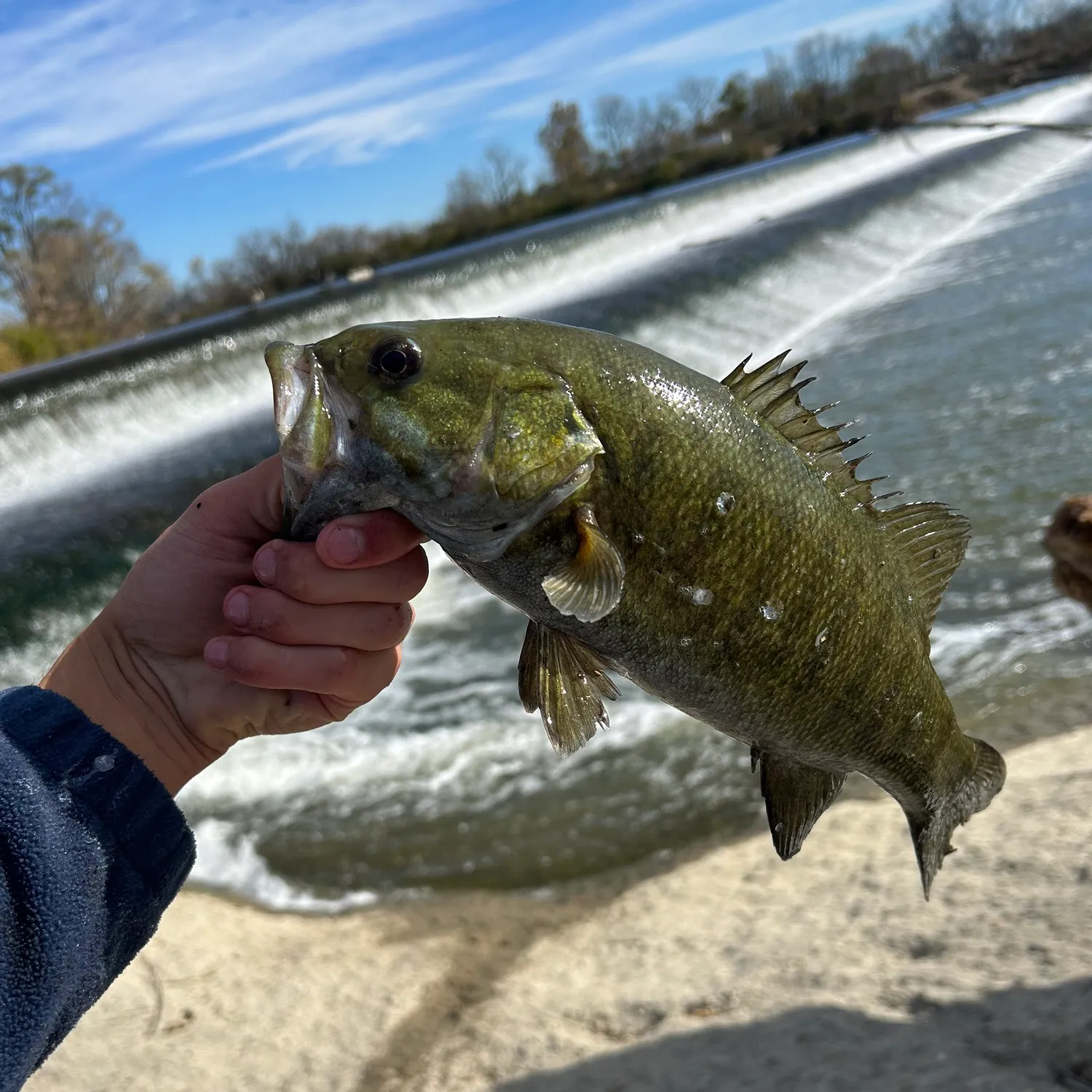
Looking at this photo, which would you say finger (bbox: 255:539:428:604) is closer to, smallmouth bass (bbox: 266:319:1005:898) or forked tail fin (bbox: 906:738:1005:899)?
smallmouth bass (bbox: 266:319:1005:898)

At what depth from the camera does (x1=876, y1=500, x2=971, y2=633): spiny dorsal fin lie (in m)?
2.45

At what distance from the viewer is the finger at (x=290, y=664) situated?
2.29 metres

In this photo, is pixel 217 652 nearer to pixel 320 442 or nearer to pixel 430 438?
pixel 320 442

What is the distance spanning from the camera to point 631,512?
81.6 inches

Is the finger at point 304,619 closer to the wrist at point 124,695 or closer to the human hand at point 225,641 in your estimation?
the human hand at point 225,641

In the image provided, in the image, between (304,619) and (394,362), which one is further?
(304,619)

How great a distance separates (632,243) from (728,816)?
28808 millimetres

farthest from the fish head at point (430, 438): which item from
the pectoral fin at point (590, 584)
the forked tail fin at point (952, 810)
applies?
the forked tail fin at point (952, 810)

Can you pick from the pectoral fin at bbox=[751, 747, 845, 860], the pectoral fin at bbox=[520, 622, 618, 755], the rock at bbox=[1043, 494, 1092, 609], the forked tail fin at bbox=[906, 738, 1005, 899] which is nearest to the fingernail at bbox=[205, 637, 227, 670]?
the pectoral fin at bbox=[520, 622, 618, 755]

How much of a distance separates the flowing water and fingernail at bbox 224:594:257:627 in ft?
13.5

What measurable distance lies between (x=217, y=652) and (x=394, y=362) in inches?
33.9

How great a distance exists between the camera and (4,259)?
4994 centimetres

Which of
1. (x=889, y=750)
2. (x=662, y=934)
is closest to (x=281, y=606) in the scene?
(x=889, y=750)

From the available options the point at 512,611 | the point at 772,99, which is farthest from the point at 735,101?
the point at 512,611
